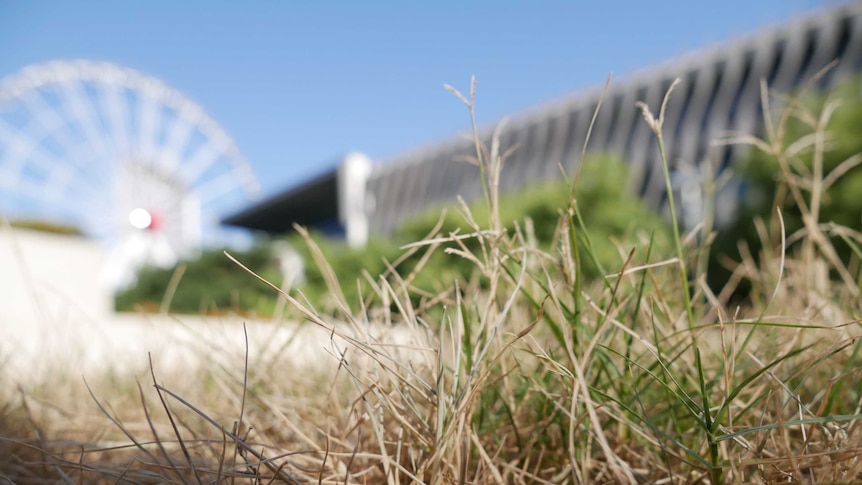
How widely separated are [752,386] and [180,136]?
2384 cm

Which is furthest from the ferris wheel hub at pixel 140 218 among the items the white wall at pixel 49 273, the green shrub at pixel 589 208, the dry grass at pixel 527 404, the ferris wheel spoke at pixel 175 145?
the dry grass at pixel 527 404

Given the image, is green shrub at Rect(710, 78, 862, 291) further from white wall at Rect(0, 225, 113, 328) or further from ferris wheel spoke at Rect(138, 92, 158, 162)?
ferris wheel spoke at Rect(138, 92, 158, 162)

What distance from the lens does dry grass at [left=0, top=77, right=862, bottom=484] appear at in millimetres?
479

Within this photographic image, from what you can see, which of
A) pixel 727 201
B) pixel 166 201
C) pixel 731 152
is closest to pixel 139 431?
pixel 727 201

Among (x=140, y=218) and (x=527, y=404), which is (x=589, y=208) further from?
(x=140, y=218)

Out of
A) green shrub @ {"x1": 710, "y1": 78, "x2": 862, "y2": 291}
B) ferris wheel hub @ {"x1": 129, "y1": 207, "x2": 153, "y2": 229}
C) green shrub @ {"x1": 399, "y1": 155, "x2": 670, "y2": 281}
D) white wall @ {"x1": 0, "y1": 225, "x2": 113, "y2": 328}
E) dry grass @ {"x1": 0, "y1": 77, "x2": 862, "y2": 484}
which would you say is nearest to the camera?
dry grass @ {"x1": 0, "y1": 77, "x2": 862, "y2": 484}

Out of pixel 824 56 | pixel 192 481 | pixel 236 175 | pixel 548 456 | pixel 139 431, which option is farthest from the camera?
pixel 236 175

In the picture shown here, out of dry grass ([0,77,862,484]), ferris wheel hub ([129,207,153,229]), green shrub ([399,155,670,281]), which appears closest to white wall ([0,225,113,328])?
green shrub ([399,155,670,281])

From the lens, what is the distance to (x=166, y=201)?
21312 millimetres

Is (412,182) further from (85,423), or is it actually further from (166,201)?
(85,423)

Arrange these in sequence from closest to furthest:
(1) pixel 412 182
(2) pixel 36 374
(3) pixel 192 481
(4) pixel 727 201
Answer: (3) pixel 192 481
(2) pixel 36 374
(4) pixel 727 201
(1) pixel 412 182

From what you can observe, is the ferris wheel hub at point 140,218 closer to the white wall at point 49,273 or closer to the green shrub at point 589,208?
the white wall at point 49,273

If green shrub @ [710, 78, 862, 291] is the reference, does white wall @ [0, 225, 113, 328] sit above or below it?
above

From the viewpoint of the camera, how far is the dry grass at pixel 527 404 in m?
0.48
